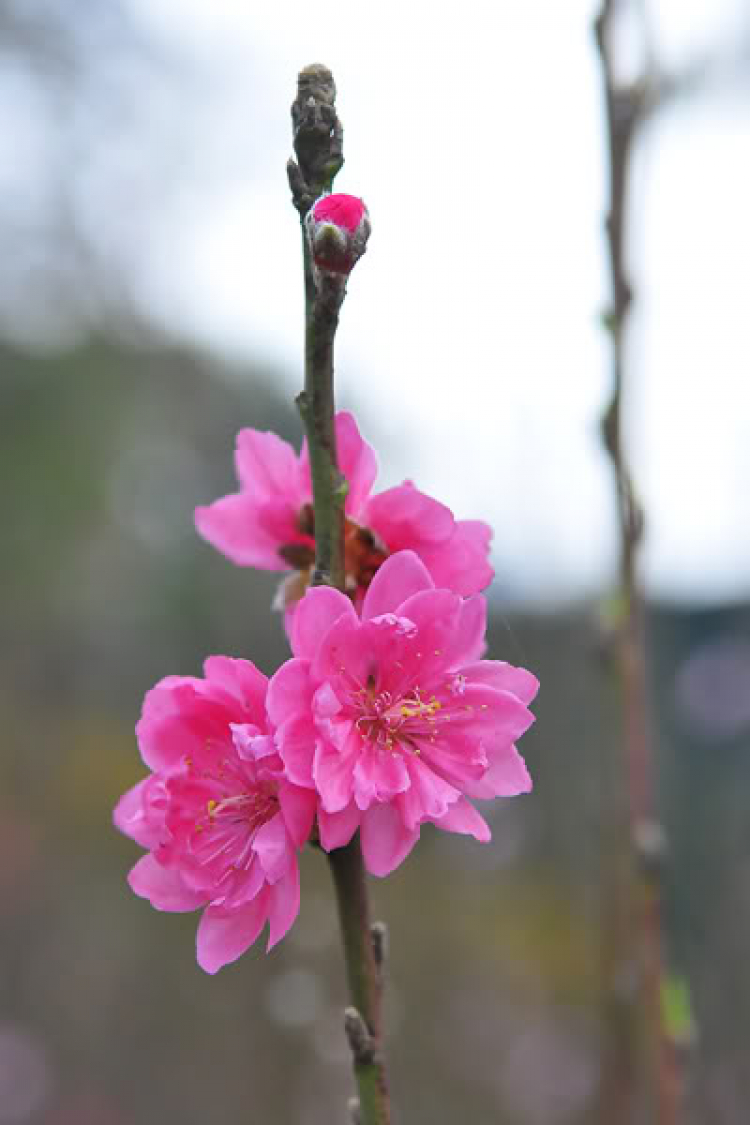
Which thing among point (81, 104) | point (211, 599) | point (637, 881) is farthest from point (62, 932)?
point (81, 104)

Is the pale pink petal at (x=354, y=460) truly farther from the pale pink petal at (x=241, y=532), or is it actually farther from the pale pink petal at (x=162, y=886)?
the pale pink petal at (x=162, y=886)

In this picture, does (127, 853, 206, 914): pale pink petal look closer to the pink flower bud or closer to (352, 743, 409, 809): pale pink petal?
(352, 743, 409, 809): pale pink petal

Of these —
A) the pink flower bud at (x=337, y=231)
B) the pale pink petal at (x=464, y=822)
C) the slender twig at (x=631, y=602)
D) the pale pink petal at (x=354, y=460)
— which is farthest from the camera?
the slender twig at (x=631, y=602)

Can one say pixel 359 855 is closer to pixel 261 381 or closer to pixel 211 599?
pixel 211 599

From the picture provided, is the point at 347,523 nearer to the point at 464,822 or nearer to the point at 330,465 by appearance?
the point at 330,465

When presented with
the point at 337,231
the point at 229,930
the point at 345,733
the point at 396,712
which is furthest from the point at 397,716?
the point at 337,231

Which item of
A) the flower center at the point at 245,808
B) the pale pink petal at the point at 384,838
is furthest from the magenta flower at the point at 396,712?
the flower center at the point at 245,808
